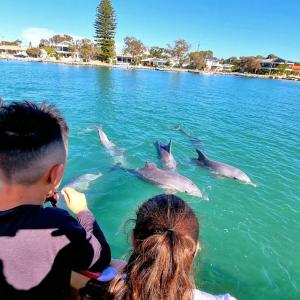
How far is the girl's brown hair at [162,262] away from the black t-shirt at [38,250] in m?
0.33

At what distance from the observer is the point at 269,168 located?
9.23 metres

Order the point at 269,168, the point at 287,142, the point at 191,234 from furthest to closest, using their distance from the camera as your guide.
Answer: the point at 287,142 < the point at 269,168 < the point at 191,234

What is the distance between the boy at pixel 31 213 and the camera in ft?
4.74

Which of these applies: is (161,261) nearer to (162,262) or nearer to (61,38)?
(162,262)

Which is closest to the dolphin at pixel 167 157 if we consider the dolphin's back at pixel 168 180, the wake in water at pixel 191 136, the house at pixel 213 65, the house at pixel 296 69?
the dolphin's back at pixel 168 180

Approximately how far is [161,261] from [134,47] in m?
102

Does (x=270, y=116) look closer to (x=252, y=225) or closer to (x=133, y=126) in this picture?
(x=133, y=126)

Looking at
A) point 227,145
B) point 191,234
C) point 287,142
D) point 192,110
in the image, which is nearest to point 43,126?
point 191,234

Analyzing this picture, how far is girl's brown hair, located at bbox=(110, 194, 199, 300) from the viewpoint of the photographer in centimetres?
145

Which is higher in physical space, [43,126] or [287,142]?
[43,126]

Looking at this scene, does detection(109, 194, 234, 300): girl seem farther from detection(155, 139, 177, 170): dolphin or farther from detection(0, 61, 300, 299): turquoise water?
detection(155, 139, 177, 170): dolphin

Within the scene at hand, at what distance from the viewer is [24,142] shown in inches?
59.6

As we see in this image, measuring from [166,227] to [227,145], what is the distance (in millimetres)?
10500

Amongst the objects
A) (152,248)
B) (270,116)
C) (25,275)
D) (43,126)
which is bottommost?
(270,116)
